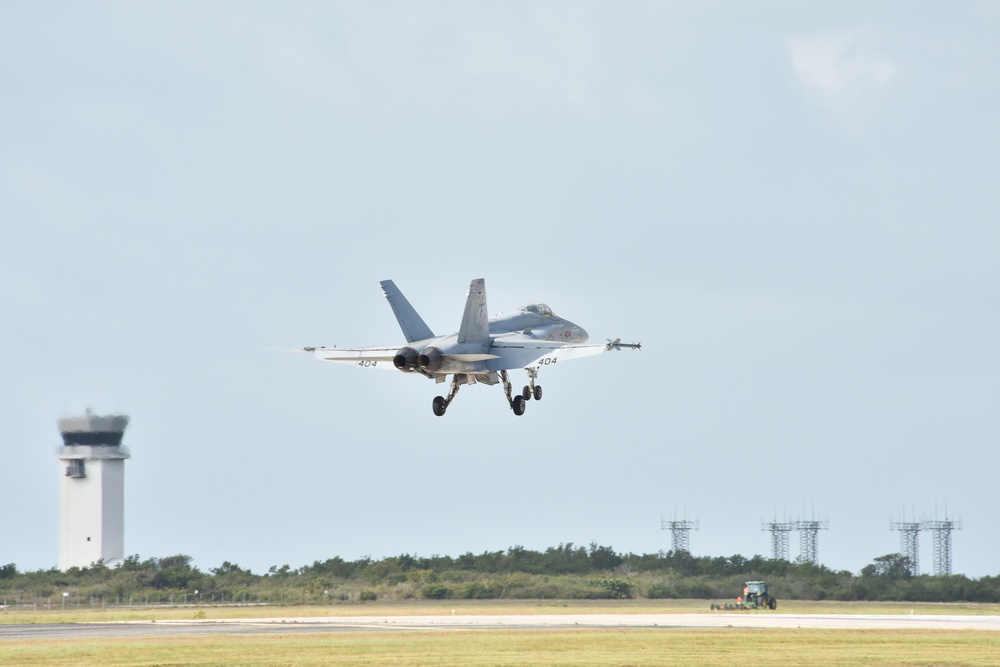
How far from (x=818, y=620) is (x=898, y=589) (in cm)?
3448

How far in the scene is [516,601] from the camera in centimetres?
10781

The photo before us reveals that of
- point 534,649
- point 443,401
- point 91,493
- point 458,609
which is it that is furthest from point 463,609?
point 91,493

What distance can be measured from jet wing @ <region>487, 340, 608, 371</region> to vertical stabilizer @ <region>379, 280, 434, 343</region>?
2.87 meters

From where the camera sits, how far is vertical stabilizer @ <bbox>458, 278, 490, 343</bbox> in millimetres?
53531

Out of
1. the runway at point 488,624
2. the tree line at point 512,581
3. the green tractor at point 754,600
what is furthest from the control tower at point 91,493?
the green tractor at point 754,600

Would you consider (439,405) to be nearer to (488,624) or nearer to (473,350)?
(473,350)

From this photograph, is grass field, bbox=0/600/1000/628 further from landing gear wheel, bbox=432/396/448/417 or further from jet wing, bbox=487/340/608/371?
landing gear wheel, bbox=432/396/448/417

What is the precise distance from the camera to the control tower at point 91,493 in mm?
153750

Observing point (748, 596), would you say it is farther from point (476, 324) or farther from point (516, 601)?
point (476, 324)

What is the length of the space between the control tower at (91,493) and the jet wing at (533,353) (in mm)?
104331

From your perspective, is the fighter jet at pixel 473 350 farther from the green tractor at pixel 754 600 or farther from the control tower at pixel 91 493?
the control tower at pixel 91 493

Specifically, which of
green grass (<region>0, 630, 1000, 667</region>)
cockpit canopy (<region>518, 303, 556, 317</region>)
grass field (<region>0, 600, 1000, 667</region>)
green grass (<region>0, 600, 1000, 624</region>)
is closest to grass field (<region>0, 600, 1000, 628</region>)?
green grass (<region>0, 600, 1000, 624</region>)

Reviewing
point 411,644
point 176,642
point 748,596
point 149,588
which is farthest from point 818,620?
point 149,588

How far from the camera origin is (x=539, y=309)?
6003 cm
